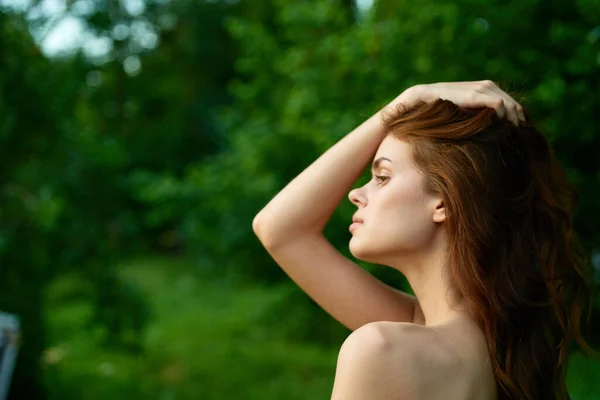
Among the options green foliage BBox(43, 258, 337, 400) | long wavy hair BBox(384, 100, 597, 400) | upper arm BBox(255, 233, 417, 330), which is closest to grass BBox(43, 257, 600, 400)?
green foliage BBox(43, 258, 337, 400)

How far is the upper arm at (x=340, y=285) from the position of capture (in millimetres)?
2119

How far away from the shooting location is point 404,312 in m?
2.15

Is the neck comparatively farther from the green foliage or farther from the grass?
the green foliage

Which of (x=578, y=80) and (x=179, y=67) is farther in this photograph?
(x=179, y=67)

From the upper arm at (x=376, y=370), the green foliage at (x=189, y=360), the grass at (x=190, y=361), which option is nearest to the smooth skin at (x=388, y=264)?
the upper arm at (x=376, y=370)

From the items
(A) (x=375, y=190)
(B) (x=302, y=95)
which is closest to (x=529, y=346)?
(A) (x=375, y=190)

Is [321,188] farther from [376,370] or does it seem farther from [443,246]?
[376,370]

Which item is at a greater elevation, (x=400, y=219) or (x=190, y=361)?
(x=400, y=219)

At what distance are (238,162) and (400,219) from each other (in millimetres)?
4660

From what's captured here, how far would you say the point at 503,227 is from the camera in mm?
1951

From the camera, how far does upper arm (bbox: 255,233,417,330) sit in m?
2.12

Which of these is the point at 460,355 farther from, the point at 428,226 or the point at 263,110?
the point at 263,110

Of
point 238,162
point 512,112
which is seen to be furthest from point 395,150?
point 238,162

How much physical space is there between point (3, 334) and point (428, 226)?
2.52m
